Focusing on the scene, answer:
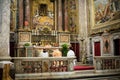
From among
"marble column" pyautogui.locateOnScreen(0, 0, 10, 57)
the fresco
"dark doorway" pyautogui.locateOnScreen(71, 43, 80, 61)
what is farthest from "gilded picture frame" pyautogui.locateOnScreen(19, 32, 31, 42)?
"marble column" pyautogui.locateOnScreen(0, 0, 10, 57)

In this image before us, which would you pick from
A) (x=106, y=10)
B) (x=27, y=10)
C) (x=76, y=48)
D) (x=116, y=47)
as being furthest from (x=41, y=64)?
(x=76, y=48)

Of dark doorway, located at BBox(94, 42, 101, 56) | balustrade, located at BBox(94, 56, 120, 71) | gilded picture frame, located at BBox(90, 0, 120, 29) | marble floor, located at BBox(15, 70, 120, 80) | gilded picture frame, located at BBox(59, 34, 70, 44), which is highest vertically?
gilded picture frame, located at BBox(90, 0, 120, 29)

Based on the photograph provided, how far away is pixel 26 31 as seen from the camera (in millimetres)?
16875

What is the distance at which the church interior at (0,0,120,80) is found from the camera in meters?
12.4

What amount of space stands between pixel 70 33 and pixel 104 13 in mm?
3907

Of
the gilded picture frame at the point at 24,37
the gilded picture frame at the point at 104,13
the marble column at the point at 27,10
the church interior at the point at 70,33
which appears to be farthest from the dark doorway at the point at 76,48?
the marble column at the point at 27,10

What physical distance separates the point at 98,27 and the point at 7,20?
9.35m

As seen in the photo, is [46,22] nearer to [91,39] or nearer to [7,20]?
[91,39]

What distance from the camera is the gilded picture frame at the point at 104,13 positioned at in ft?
48.7

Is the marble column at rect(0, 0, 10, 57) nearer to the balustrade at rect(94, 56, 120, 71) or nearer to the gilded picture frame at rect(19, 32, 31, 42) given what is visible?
the balustrade at rect(94, 56, 120, 71)

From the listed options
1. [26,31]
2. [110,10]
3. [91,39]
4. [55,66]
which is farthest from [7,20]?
[91,39]

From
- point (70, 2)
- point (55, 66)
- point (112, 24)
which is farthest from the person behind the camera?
point (70, 2)

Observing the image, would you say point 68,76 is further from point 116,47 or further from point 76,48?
point 76,48

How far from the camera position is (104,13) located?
642 inches
